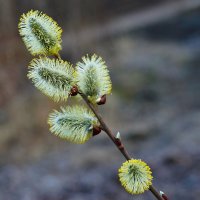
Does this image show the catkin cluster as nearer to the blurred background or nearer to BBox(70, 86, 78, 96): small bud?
BBox(70, 86, 78, 96): small bud

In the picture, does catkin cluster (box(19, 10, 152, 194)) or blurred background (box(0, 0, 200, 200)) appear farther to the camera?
blurred background (box(0, 0, 200, 200))

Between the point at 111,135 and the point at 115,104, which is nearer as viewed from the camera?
the point at 111,135

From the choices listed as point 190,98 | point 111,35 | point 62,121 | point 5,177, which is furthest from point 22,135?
point 62,121

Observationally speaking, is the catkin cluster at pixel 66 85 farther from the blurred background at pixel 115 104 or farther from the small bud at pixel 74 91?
the blurred background at pixel 115 104

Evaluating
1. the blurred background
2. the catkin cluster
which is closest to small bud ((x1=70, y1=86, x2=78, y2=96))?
the catkin cluster

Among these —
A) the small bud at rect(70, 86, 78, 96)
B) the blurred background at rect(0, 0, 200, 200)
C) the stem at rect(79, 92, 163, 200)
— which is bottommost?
the stem at rect(79, 92, 163, 200)

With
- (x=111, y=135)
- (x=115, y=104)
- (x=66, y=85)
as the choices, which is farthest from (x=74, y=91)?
(x=115, y=104)

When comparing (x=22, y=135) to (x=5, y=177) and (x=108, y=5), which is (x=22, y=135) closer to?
(x=5, y=177)

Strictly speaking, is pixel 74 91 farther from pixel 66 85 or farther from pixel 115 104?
pixel 115 104
